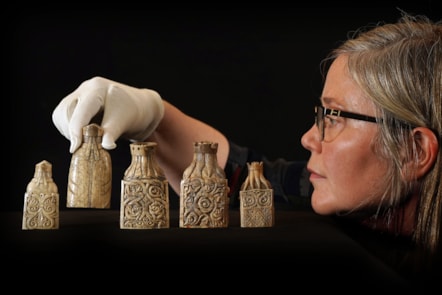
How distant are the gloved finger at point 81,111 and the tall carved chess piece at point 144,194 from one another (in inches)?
6.3

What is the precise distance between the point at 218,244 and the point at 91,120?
2.10 ft

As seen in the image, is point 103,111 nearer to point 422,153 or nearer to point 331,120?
point 331,120

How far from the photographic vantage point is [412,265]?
162 centimetres

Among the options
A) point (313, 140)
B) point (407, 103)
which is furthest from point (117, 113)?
point (407, 103)

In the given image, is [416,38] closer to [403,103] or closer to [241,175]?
[403,103]

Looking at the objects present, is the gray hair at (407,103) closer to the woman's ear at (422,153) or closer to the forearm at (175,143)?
the woman's ear at (422,153)

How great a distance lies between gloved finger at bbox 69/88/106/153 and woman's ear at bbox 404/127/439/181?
29.6 inches

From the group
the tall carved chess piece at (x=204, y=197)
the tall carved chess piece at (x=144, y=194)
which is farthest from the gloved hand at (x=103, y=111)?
the tall carved chess piece at (x=204, y=197)

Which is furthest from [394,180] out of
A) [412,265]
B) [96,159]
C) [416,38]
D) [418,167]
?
[96,159]

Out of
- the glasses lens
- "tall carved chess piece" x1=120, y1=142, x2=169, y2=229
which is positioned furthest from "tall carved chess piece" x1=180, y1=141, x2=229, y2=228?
the glasses lens

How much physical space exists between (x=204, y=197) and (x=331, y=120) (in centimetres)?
Answer: 39

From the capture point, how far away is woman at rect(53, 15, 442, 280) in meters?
2.04

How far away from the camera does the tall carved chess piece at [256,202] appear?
2.00 meters

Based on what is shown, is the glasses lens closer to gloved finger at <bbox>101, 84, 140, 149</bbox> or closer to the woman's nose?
the woman's nose
